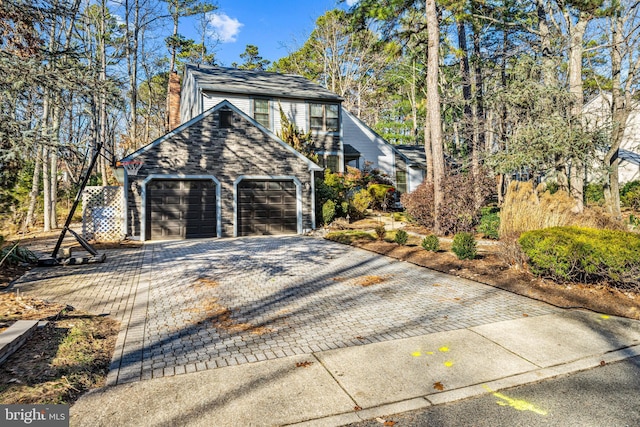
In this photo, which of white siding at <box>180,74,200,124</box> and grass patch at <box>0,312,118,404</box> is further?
white siding at <box>180,74,200,124</box>

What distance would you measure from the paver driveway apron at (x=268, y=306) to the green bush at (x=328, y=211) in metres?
6.39

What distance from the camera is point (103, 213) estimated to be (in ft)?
44.0

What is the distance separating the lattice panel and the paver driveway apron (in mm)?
4151

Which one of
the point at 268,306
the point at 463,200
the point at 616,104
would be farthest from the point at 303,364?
the point at 616,104

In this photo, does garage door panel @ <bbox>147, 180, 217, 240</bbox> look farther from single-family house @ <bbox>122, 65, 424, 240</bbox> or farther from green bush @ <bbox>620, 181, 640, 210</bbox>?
green bush @ <bbox>620, 181, 640, 210</bbox>

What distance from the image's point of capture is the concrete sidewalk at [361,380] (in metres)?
2.83

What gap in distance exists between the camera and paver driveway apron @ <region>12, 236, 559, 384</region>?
411cm

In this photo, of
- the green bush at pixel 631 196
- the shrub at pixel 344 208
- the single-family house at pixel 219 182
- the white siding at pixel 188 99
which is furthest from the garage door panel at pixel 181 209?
the green bush at pixel 631 196

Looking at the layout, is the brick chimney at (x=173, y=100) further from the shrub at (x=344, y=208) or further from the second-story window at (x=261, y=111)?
the shrub at (x=344, y=208)

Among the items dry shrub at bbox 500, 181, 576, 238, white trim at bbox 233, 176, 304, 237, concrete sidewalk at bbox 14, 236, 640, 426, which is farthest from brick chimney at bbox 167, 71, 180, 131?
dry shrub at bbox 500, 181, 576, 238

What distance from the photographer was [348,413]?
2.84 metres

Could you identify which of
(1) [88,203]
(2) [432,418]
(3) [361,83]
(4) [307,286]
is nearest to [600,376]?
(2) [432,418]

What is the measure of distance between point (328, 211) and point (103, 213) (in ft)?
29.6

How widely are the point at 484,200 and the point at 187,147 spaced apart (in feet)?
37.6
